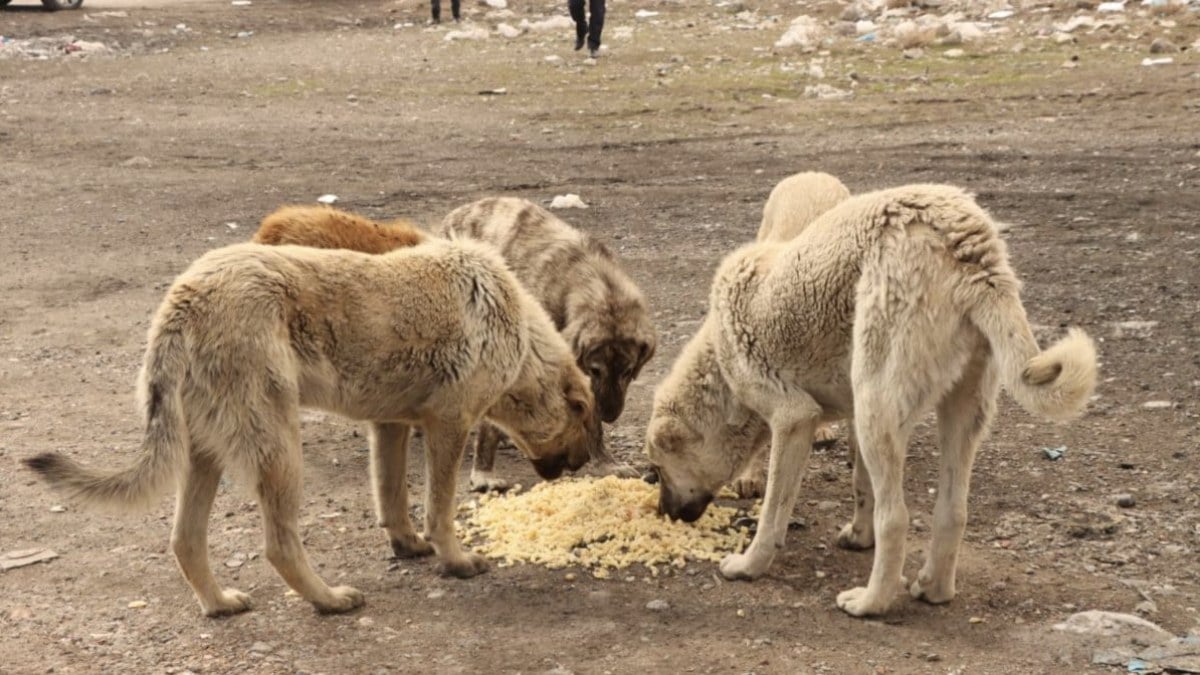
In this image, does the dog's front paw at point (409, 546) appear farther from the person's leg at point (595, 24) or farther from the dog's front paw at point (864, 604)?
the person's leg at point (595, 24)

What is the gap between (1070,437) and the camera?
739 cm

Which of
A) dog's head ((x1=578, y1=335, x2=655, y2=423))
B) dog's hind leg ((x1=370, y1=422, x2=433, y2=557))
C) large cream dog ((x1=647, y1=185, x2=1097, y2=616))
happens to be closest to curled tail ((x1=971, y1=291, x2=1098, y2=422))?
large cream dog ((x1=647, y1=185, x2=1097, y2=616))

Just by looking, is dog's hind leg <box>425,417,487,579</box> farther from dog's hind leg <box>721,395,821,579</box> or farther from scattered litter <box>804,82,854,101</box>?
scattered litter <box>804,82,854,101</box>

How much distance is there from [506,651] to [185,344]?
63.7 inches

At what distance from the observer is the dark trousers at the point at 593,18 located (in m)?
19.8

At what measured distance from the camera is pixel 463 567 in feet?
20.2

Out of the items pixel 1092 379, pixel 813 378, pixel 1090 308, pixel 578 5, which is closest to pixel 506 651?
pixel 813 378

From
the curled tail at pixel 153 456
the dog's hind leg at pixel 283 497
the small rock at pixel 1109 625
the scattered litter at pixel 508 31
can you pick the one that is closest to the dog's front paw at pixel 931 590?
the small rock at pixel 1109 625

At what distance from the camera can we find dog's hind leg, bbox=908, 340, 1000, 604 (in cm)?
559

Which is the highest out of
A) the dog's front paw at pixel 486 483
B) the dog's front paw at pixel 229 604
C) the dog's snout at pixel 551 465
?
the dog's snout at pixel 551 465

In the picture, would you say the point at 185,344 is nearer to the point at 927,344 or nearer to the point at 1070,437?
the point at 927,344

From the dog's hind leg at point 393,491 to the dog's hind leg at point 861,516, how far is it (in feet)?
5.95

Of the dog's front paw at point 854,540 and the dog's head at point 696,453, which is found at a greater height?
the dog's head at point 696,453

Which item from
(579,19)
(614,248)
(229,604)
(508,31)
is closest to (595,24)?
(579,19)
